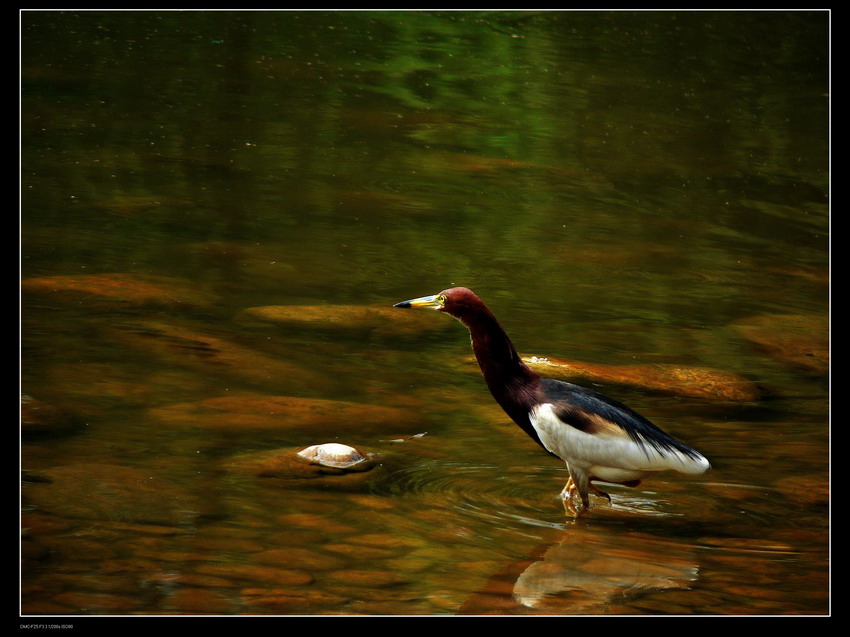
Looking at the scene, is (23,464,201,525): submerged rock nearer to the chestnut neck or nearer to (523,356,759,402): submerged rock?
the chestnut neck

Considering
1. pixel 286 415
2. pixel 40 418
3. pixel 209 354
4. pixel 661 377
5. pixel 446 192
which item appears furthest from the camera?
pixel 446 192

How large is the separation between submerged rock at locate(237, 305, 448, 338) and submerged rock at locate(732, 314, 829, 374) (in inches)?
94.9

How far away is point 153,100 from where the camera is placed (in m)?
14.1

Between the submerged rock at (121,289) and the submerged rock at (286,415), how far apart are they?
179cm

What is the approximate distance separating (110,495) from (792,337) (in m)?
5.58

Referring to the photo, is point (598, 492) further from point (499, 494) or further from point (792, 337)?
point (792, 337)

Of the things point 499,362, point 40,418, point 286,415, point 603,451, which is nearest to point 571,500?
point 603,451

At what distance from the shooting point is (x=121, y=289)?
8.79 m

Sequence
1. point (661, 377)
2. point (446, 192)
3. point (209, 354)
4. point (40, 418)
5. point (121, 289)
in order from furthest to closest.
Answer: point (446, 192)
point (121, 289)
point (661, 377)
point (209, 354)
point (40, 418)

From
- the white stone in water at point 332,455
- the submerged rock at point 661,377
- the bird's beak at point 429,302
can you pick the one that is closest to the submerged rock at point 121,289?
the submerged rock at point 661,377

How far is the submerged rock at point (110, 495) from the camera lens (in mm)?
5645

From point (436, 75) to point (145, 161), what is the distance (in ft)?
17.9

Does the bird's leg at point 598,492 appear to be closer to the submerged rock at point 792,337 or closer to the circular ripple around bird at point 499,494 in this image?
the circular ripple around bird at point 499,494
